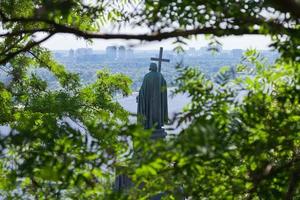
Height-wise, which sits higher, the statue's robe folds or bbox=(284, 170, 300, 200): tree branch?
bbox=(284, 170, 300, 200): tree branch

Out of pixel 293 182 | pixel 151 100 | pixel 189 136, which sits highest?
pixel 189 136

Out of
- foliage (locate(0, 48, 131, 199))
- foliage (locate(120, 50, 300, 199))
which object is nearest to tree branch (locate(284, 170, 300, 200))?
foliage (locate(120, 50, 300, 199))

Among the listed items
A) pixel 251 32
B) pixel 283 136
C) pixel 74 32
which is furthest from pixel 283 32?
pixel 74 32

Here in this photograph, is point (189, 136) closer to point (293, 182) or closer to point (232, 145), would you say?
point (232, 145)

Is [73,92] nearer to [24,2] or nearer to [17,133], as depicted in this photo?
[24,2]

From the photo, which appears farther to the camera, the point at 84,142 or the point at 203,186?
the point at 203,186

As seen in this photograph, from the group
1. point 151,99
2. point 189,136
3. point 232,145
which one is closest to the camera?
point 189,136

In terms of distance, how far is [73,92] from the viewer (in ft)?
27.2

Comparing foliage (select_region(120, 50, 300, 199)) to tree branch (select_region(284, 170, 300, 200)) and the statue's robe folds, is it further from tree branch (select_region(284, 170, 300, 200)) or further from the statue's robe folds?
the statue's robe folds

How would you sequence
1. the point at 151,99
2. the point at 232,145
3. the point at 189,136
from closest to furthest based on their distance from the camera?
1. the point at 189,136
2. the point at 232,145
3. the point at 151,99

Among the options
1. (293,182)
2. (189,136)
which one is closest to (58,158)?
(189,136)

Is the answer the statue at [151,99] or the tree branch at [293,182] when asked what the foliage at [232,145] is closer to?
the tree branch at [293,182]

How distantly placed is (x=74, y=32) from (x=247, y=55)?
0.94 meters

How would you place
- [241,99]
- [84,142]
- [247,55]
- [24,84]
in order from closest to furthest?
1. [84,142]
2. [241,99]
3. [247,55]
4. [24,84]
